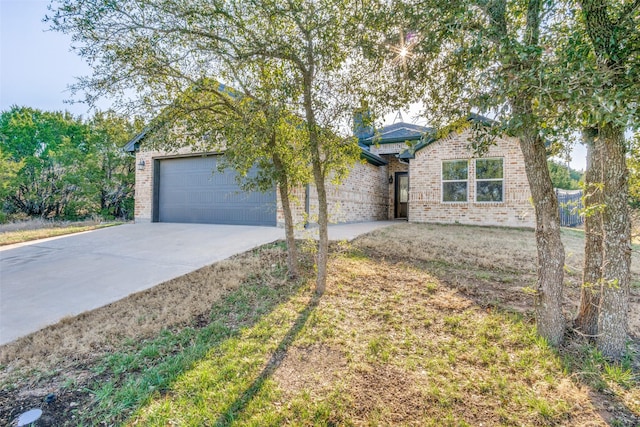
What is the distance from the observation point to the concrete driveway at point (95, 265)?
4039 mm

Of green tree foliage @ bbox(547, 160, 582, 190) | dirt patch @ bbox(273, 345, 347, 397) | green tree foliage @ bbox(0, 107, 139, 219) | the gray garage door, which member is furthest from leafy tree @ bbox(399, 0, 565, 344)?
green tree foliage @ bbox(0, 107, 139, 219)

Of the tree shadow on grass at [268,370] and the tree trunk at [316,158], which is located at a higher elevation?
the tree trunk at [316,158]

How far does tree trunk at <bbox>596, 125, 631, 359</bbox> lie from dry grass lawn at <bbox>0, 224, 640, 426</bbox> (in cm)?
23

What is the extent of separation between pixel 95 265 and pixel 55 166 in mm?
12805

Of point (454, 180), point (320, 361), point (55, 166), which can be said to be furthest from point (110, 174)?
point (320, 361)

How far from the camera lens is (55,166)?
14859mm

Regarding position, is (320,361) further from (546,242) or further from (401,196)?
(401,196)

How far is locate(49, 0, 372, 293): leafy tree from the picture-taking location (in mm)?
3350

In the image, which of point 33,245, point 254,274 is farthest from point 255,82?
point 33,245

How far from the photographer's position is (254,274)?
503cm

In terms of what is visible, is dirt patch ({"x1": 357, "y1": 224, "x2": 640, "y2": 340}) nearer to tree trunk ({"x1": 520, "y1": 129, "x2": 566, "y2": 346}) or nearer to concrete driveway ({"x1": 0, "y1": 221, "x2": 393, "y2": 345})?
tree trunk ({"x1": 520, "y1": 129, "x2": 566, "y2": 346})

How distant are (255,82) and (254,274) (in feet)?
9.48

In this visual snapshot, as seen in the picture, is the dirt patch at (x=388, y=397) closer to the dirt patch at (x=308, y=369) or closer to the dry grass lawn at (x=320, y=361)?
the dry grass lawn at (x=320, y=361)

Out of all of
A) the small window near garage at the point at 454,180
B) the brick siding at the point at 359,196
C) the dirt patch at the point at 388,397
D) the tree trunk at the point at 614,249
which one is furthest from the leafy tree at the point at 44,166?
the tree trunk at the point at 614,249
